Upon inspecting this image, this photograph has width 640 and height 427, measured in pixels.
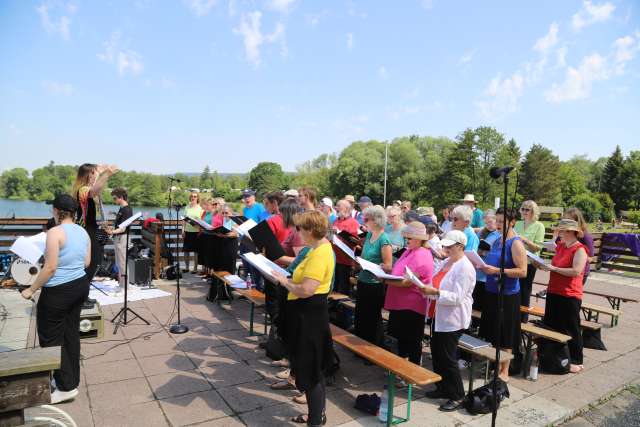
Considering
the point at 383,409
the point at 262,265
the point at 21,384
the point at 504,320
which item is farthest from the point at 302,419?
the point at 504,320

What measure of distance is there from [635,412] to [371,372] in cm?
274

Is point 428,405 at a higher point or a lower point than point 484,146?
lower

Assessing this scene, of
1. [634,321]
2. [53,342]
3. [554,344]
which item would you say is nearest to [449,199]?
[634,321]

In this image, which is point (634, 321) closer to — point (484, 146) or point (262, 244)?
point (262, 244)

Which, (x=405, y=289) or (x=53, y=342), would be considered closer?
(x=53, y=342)

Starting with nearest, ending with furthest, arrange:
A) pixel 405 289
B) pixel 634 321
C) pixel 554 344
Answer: pixel 405 289, pixel 554 344, pixel 634 321

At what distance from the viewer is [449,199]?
43.3 m

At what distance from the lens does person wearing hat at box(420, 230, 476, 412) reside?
3.85 metres

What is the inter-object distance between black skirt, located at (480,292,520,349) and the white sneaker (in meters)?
4.33

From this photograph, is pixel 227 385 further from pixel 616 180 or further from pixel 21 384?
pixel 616 180

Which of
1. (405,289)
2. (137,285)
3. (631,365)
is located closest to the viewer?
(405,289)

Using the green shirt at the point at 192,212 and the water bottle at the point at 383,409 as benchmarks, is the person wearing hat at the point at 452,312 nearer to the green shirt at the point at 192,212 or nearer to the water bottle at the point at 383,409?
the water bottle at the point at 383,409

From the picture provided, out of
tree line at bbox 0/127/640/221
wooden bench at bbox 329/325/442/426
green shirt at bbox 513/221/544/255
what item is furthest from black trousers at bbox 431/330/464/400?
tree line at bbox 0/127/640/221

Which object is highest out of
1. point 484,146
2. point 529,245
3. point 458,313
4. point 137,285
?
point 484,146
